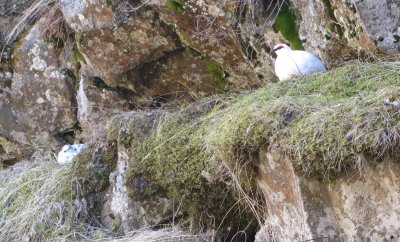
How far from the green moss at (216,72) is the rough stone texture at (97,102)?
1.00 meters

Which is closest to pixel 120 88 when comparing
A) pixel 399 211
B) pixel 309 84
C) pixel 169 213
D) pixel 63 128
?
pixel 63 128

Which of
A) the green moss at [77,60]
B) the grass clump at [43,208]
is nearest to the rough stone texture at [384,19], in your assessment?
the grass clump at [43,208]

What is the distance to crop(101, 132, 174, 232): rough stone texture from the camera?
4074 mm

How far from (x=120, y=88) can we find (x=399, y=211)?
3.66m

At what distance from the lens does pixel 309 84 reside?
376cm

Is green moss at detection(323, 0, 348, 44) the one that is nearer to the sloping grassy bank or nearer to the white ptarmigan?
the white ptarmigan

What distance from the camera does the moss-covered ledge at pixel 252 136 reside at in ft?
8.99

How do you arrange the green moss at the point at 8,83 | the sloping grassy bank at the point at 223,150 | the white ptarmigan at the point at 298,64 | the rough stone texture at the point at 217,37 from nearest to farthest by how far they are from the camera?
the sloping grassy bank at the point at 223,150
the white ptarmigan at the point at 298,64
the rough stone texture at the point at 217,37
the green moss at the point at 8,83

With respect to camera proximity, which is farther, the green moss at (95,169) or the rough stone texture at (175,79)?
the rough stone texture at (175,79)

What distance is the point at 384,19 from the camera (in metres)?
4.09

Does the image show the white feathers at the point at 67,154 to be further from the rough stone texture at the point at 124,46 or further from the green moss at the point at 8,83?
the green moss at the point at 8,83

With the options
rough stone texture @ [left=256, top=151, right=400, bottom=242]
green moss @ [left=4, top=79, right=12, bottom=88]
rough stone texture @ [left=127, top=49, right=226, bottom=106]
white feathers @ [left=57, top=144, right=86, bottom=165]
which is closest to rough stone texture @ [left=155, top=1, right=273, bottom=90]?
rough stone texture @ [left=127, top=49, right=226, bottom=106]

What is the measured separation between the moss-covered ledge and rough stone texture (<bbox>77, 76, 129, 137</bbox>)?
1340 millimetres

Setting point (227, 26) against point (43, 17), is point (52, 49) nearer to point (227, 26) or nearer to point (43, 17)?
point (43, 17)
